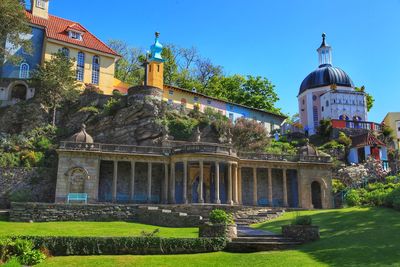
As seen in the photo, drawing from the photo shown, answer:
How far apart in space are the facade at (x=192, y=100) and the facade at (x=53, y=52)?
20.6ft

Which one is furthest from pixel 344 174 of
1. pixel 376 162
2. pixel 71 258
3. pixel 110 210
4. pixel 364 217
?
pixel 71 258

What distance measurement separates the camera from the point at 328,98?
229 ft

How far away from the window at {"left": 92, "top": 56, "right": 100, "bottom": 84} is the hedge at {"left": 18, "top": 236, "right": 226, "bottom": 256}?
4132 cm

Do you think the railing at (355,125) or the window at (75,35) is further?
the railing at (355,125)

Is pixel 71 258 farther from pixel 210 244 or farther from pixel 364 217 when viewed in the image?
pixel 364 217

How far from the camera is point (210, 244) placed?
21188 millimetres

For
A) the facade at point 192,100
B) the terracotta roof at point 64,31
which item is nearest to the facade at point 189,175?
the facade at point 192,100

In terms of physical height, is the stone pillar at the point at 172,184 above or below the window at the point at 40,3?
below

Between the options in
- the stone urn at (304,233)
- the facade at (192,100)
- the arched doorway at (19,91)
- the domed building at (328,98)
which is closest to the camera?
the stone urn at (304,233)

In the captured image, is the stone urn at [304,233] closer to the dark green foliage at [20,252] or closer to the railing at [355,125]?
the dark green foliage at [20,252]

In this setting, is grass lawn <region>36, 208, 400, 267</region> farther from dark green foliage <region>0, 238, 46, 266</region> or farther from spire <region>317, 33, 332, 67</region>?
spire <region>317, 33, 332, 67</region>

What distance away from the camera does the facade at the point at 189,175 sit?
40.9m

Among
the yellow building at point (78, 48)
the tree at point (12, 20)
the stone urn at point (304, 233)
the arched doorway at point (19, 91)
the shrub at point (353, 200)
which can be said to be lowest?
the stone urn at point (304, 233)

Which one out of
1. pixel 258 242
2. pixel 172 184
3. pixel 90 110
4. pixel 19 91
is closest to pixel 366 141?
pixel 172 184
